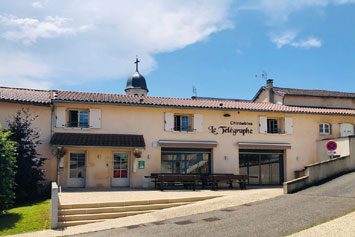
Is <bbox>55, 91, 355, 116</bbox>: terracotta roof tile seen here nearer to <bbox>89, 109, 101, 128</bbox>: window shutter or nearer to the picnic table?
<bbox>89, 109, 101, 128</bbox>: window shutter

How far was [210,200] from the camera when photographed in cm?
1335

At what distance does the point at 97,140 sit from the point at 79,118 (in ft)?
5.66

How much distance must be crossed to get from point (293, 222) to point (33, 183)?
10.4 m

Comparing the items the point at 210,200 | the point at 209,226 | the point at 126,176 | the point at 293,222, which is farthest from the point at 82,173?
the point at 293,222

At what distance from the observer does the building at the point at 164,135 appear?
671 inches

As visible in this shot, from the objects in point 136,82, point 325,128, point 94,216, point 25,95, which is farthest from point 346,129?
point 136,82

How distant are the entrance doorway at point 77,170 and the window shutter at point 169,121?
169 inches

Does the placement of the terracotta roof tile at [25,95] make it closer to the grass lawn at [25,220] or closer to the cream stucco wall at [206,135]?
the cream stucco wall at [206,135]

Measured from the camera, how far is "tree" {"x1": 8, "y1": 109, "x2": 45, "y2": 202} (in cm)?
1420

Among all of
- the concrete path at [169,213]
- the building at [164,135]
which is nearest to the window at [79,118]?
the building at [164,135]

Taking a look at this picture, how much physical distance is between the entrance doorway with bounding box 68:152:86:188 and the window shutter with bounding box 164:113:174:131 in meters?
4.30

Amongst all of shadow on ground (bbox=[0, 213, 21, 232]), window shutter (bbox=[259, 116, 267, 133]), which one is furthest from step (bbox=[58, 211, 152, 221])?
window shutter (bbox=[259, 116, 267, 133])

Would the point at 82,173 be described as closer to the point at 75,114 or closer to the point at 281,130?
the point at 75,114

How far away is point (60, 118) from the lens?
56.4 feet
